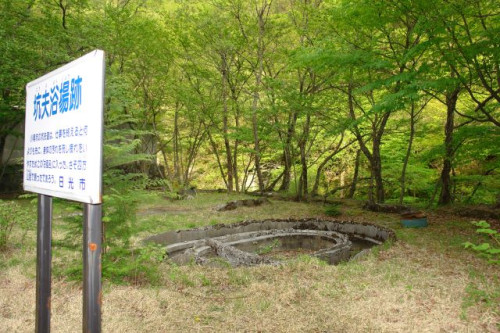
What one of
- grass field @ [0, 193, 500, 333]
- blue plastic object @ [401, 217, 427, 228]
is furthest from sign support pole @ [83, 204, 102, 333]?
blue plastic object @ [401, 217, 427, 228]

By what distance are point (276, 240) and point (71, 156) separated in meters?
7.98

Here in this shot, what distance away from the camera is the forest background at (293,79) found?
9633mm

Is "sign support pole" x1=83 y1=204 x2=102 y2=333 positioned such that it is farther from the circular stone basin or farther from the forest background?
the forest background

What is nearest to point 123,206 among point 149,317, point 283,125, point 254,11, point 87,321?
point 149,317

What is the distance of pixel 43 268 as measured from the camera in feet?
7.76

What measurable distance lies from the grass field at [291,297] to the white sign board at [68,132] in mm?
2279

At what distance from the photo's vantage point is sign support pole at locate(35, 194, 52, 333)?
2.35m

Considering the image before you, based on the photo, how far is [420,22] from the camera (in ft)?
22.8

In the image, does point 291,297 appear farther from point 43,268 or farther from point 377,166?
point 377,166

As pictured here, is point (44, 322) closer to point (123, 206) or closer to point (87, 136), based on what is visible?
point (87, 136)

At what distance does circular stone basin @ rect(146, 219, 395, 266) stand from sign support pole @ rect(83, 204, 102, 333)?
5.59 metres

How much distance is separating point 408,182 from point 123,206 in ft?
46.1

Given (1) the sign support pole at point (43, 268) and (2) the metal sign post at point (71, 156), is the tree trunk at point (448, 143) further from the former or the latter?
(1) the sign support pole at point (43, 268)

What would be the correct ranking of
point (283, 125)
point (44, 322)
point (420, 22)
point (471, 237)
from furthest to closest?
point (283, 125) < point (471, 237) < point (420, 22) < point (44, 322)
